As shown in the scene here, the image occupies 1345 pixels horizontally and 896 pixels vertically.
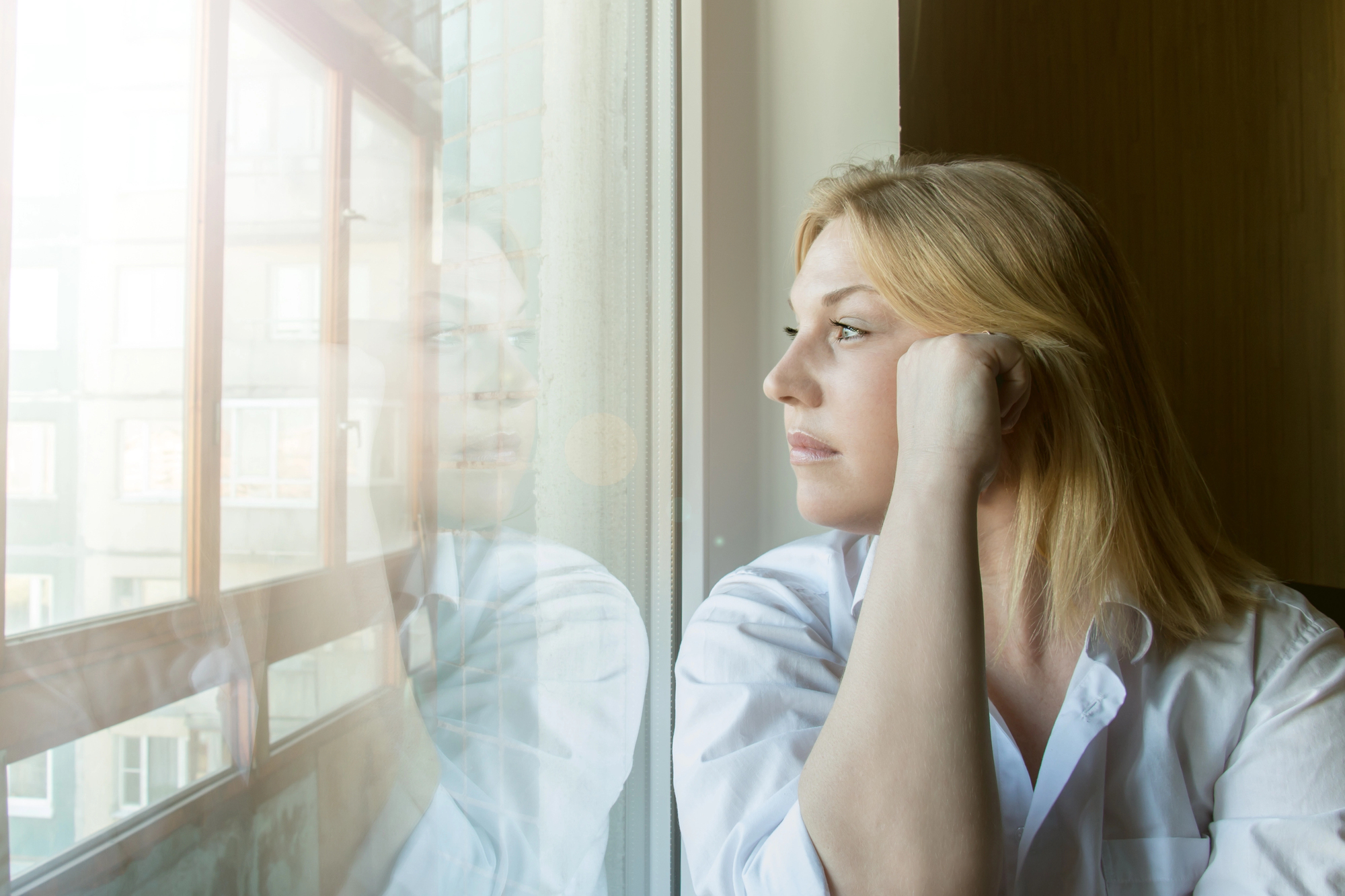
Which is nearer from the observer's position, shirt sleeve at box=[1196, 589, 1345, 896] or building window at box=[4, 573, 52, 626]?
building window at box=[4, 573, 52, 626]

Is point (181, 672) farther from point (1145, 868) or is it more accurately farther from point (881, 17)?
point (881, 17)

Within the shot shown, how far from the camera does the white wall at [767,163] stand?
109 cm

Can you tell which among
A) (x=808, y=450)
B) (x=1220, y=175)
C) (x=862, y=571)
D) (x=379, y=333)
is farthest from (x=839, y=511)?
(x=1220, y=175)

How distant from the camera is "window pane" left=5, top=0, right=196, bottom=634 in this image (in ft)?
0.74

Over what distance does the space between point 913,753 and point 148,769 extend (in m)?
0.49

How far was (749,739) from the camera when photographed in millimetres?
670

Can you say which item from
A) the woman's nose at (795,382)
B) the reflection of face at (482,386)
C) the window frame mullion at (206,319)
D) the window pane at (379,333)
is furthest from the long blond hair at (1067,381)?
the window frame mullion at (206,319)

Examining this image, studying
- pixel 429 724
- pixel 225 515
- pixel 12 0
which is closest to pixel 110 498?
pixel 225 515

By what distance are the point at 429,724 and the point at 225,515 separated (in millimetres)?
221

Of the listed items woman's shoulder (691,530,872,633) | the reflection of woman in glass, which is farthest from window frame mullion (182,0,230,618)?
woman's shoulder (691,530,872,633)

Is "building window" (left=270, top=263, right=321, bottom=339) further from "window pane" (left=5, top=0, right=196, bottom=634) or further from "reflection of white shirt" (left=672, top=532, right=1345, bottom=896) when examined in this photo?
"reflection of white shirt" (left=672, top=532, right=1345, bottom=896)

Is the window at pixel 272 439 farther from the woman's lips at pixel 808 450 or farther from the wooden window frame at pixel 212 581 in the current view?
the woman's lips at pixel 808 450

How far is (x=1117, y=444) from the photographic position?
0.82 meters

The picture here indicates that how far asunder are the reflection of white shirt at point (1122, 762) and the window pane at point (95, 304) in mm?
516
